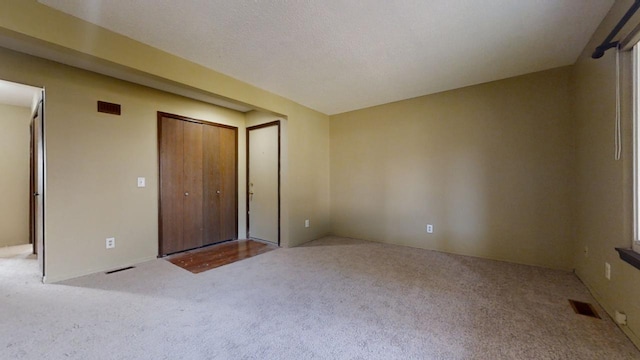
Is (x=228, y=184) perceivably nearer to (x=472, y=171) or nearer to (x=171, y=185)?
(x=171, y=185)

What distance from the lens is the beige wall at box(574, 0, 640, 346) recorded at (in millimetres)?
1710

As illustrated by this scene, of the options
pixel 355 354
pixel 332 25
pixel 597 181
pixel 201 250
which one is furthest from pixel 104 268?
pixel 597 181

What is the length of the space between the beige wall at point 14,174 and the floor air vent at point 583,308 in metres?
7.33

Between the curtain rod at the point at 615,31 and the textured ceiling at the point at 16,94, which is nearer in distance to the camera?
the curtain rod at the point at 615,31

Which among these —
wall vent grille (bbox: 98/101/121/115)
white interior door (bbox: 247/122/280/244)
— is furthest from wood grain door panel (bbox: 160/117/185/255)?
white interior door (bbox: 247/122/280/244)

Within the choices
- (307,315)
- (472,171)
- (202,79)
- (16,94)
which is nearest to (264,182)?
(202,79)

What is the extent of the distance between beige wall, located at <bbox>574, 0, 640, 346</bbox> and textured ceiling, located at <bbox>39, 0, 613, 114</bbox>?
35 centimetres

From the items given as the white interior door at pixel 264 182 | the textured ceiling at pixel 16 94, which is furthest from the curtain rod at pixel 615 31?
the textured ceiling at pixel 16 94

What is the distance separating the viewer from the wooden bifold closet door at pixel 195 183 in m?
3.55

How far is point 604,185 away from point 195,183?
15.5 feet

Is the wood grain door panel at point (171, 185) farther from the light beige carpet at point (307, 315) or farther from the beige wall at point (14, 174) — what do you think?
the beige wall at point (14, 174)

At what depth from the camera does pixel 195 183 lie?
154 inches

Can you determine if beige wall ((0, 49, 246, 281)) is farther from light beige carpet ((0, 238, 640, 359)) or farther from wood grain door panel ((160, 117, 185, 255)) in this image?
light beige carpet ((0, 238, 640, 359))

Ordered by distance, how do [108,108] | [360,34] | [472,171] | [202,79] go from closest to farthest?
1. [360,34]
2. [202,79]
3. [108,108]
4. [472,171]
